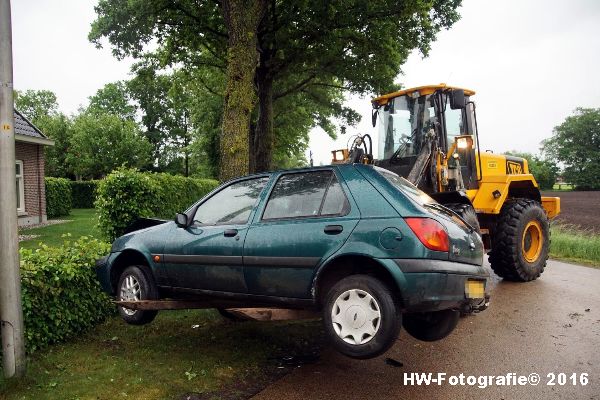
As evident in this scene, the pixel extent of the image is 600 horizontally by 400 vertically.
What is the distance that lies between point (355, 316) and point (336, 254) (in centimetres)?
50

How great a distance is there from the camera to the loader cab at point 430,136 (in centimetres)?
723

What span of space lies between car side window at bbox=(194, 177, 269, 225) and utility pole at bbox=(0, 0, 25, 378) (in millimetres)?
1665

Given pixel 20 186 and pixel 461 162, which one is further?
pixel 20 186

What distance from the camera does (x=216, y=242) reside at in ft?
14.6

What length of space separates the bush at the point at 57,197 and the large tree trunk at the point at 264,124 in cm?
1023

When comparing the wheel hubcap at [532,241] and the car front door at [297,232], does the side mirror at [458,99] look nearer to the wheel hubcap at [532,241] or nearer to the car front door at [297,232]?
the wheel hubcap at [532,241]

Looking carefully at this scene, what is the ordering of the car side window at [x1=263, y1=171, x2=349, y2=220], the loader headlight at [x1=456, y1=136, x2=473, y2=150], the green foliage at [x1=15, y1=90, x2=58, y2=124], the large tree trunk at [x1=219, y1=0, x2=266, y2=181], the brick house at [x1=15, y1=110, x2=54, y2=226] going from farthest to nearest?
the green foliage at [x1=15, y1=90, x2=58, y2=124] → the brick house at [x1=15, y1=110, x2=54, y2=226] → the large tree trunk at [x1=219, y1=0, x2=266, y2=181] → the loader headlight at [x1=456, y1=136, x2=473, y2=150] → the car side window at [x1=263, y1=171, x2=349, y2=220]

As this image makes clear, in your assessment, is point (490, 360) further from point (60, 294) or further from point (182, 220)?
point (60, 294)

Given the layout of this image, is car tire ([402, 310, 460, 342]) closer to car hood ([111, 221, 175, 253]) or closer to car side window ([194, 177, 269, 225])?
car side window ([194, 177, 269, 225])

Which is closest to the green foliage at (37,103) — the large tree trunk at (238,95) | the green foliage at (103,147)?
the green foliage at (103,147)

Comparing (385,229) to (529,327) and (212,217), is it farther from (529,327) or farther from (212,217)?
(529,327)

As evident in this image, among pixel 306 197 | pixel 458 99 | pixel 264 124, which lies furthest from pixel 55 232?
pixel 306 197

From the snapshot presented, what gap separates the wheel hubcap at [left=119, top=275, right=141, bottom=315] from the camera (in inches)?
200

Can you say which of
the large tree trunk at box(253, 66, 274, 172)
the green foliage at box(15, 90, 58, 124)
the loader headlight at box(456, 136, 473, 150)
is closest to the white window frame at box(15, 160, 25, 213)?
the large tree trunk at box(253, 66, 274, 172)
